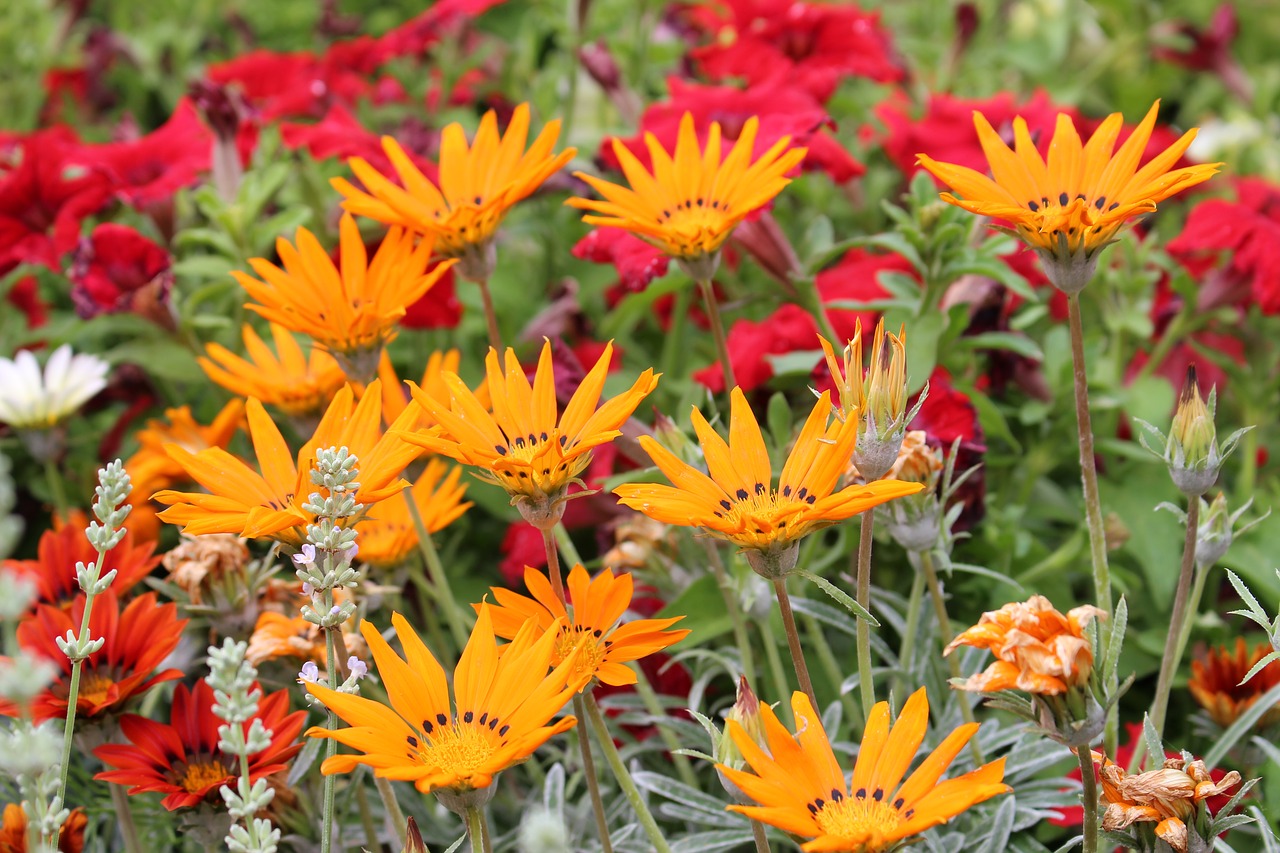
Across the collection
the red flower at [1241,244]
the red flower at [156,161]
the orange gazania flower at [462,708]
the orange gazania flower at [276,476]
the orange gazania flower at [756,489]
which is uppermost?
the red flower at [156,161]

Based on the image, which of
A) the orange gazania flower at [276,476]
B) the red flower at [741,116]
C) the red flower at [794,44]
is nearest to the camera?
the orange gazania flower at [276,476]

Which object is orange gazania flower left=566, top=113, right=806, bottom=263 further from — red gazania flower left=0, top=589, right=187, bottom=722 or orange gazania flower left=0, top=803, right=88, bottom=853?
orange gazania flower left=0, top=803, right=88, bottom=853

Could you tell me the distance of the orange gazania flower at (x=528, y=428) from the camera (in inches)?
28.2

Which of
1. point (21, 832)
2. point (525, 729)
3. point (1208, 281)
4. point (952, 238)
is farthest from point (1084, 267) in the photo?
point (21, 832)

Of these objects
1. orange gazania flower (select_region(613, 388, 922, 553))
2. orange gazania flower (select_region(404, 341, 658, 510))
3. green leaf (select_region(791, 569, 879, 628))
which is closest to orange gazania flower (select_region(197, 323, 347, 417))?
orange gazania flower (select_region(404, 341, 658, 510))

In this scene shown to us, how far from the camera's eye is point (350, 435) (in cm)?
83

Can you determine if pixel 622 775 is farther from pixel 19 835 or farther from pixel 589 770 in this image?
pixel 19 835

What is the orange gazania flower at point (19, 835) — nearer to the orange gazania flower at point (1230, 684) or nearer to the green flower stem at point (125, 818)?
the green flower stem at point (125, 818)

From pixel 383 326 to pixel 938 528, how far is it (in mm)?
449

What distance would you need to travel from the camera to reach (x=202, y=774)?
87 cm

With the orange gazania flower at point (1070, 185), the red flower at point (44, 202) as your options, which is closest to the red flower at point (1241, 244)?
the orange gazania flower at point (1070, 185)

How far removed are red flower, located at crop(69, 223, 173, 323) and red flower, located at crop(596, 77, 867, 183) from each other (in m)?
0.51

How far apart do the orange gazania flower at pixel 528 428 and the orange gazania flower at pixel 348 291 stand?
15 centimetres

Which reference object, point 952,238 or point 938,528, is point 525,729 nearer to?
point 938,528
